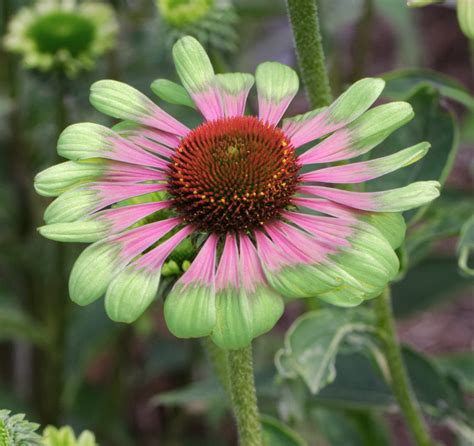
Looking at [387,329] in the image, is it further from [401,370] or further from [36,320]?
[36,320]

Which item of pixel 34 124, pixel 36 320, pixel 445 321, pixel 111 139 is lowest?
pixel 445 321

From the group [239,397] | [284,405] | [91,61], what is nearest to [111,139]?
[239,397]

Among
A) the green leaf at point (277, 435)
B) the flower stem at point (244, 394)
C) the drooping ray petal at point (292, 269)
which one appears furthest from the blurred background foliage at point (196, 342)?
the drooping ray petal at point (292, 269)

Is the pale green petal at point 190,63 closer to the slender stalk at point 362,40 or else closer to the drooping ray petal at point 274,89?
the drooping ray petal at point 274,89

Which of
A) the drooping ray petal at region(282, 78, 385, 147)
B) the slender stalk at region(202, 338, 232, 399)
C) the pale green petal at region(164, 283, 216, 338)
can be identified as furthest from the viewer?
the slender stalk at region(202, 338, 232, 399)

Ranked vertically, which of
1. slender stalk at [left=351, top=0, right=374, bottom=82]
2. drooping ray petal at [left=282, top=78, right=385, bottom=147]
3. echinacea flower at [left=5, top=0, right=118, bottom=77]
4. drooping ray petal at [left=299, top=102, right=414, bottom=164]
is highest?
echinacea flower at [left=5, top=0, right=118, bottom=77]

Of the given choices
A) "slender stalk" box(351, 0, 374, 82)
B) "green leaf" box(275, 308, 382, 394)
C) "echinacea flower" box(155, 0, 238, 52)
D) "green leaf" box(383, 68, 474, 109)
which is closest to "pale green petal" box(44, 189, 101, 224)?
"green leaf" box(275, 308, 382, 394)

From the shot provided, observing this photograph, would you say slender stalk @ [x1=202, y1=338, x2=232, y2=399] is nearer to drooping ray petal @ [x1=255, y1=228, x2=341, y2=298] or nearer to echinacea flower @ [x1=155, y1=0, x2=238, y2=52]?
drooping ray petal @ [x1=255, y1=228, x2=341, y2=298]
